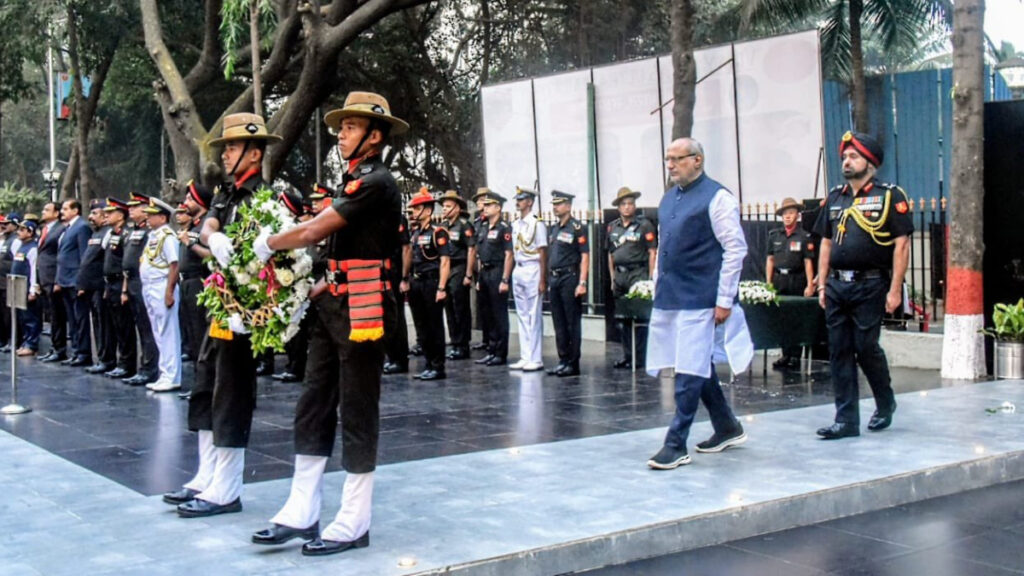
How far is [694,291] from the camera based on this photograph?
7508mm

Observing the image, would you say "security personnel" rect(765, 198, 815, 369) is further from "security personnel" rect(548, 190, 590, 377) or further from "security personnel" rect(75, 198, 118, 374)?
"security personnel" rect(75, 198, 118, 374)

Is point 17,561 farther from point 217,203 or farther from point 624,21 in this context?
point 624,21

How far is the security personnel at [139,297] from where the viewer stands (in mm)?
12703

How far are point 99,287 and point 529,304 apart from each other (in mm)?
5397

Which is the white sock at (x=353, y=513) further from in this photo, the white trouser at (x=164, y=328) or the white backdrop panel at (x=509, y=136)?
the white backdrop panel at (x=509, y=136)

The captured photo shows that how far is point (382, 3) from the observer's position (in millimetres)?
17875

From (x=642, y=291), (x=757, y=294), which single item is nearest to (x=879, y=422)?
(x=757, y=294)

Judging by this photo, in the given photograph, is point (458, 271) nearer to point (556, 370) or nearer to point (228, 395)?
point (556, 370)

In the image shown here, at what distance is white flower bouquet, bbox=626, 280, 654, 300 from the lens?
12.5m

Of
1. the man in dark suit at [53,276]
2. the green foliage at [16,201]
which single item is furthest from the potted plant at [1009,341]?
the green foliage at [16,201]

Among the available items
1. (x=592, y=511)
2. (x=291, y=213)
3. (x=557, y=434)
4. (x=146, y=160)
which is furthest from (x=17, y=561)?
(x=146, y=160)

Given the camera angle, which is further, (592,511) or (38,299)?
(38,299)

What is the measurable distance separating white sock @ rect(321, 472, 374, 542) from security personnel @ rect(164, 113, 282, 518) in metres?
0.92

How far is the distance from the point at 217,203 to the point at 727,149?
1456cm
